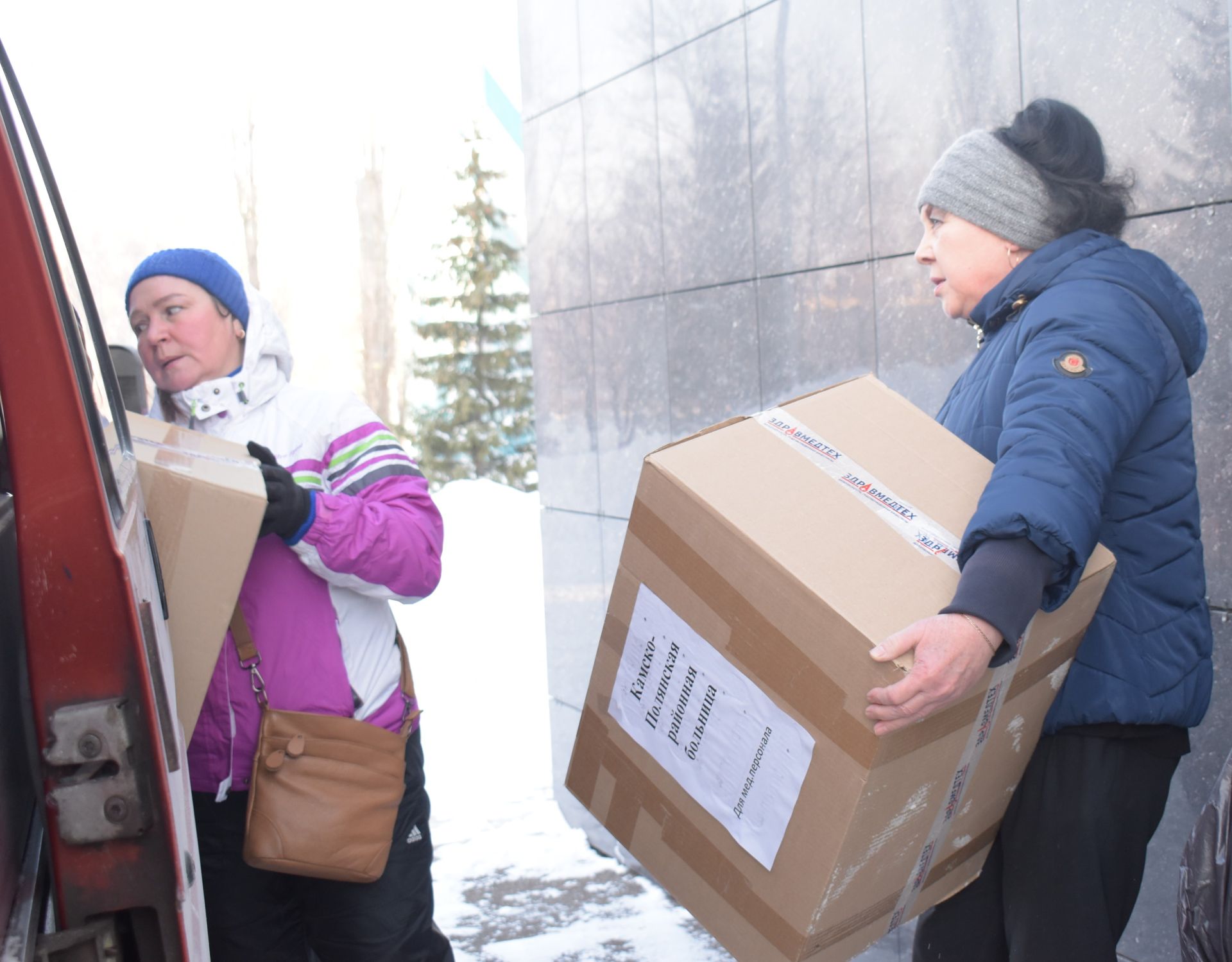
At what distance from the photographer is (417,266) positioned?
25.2 meters

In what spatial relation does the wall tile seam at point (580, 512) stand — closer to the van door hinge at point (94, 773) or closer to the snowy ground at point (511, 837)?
the snowy ground at point (511, 837)

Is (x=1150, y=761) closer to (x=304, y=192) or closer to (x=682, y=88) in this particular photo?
(x=682, y=88)

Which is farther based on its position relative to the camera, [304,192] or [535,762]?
[304,192]

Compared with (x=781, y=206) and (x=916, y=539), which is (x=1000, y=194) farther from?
(x=781, y=206)

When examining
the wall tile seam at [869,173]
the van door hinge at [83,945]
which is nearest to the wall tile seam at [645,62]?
the wall tile seam at [869,173]

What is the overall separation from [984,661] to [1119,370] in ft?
1.50

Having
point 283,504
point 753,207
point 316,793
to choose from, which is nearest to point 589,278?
point 753,207

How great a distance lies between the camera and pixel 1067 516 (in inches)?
59.7

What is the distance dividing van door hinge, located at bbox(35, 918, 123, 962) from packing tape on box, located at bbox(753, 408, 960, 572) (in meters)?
1.04

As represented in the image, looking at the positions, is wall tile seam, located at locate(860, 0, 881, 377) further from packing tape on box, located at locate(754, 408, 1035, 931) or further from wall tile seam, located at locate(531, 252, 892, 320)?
packing tape on box, located at locate(754, 408, 1035, 931)

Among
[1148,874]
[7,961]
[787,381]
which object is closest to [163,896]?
Result: [7,961]

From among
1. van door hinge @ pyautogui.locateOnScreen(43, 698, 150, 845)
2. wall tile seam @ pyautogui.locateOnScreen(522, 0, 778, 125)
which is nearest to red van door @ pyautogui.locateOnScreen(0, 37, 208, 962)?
van door hinge @ pyautogui.locateOnScreen(43, 698, 150, 845)

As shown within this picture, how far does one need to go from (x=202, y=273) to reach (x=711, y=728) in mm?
1333

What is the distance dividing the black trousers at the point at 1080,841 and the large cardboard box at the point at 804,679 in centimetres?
5
